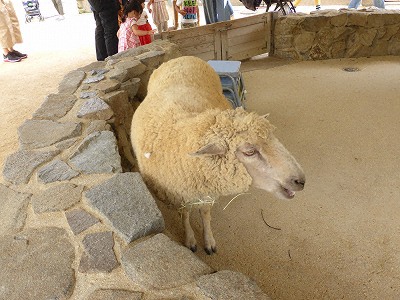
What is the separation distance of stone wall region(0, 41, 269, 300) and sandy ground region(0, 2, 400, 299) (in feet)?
3.35

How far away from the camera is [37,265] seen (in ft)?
5.21

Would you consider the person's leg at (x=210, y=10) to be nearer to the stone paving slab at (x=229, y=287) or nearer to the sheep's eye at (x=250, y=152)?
the sheep's eye at (x=250, y=152)

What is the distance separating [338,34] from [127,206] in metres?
6.63

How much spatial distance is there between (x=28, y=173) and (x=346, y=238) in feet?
8.06

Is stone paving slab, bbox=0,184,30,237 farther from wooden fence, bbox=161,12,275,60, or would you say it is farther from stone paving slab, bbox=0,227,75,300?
wooden fence, bbox=161,12,275,60

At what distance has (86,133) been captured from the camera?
106 inches

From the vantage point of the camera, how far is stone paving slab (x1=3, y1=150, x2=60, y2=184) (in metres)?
2.22

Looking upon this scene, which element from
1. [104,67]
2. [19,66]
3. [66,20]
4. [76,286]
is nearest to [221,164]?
[76,286]

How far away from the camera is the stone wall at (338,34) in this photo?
6.75 meters

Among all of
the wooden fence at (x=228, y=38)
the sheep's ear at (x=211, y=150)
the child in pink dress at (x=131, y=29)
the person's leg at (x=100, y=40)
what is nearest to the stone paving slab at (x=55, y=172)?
the sheep's ear at (x=211, y=150)

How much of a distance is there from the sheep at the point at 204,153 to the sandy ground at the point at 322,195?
63cm

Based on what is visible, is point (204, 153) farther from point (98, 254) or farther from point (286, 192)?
point (98, 254)

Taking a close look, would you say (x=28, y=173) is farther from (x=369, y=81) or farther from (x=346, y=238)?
(x=369, y=81)

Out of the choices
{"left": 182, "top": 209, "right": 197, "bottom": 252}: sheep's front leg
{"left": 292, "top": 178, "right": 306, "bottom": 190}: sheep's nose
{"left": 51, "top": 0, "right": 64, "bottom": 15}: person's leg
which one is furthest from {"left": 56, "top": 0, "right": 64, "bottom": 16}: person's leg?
{"left": 292, "top": 178, "right": 306, "bottom": 190}: sheep's nose
